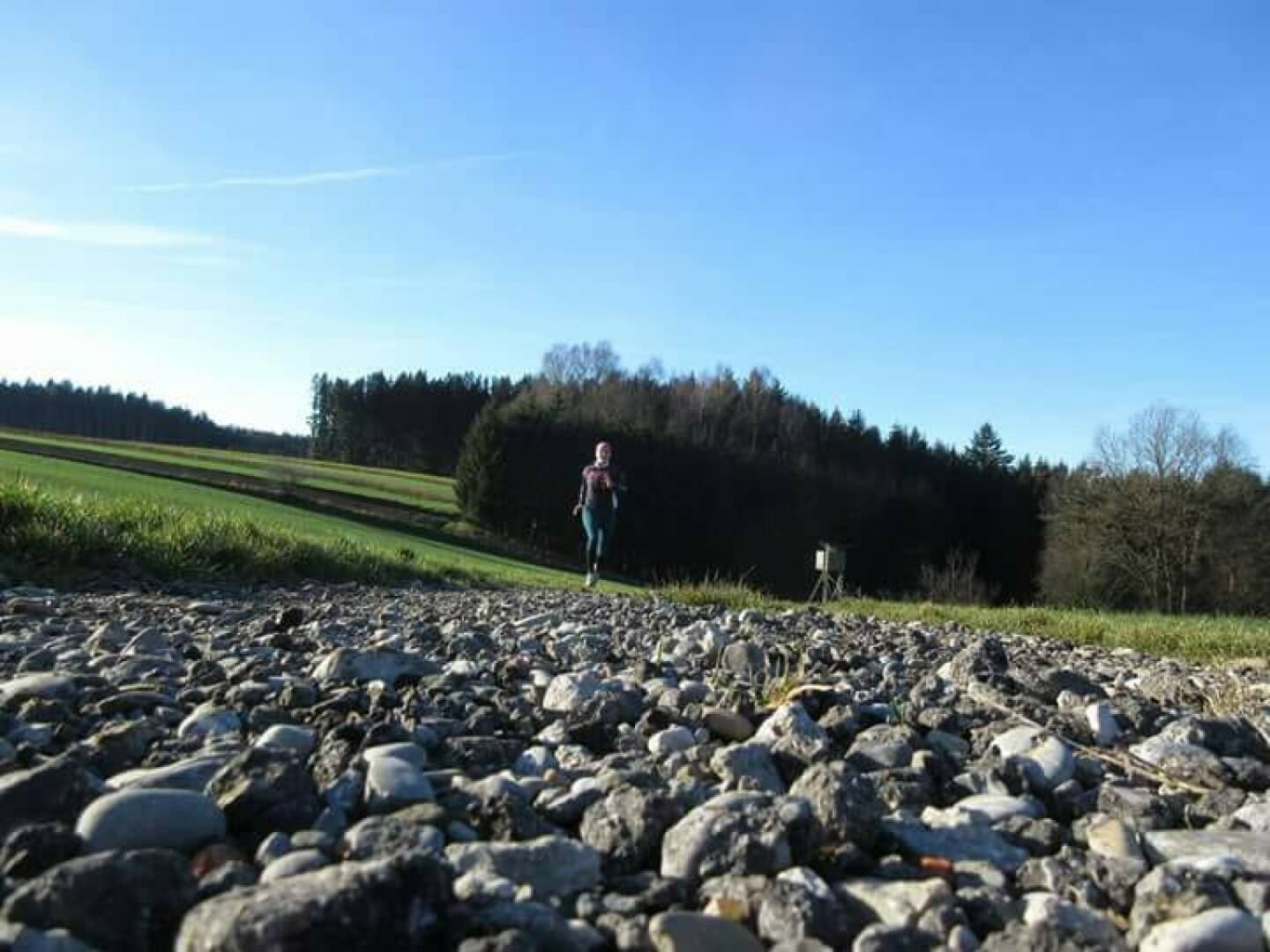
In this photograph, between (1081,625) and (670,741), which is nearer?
(670,741)

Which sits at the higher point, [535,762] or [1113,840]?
[1113,840]

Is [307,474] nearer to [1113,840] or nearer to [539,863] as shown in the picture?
[539,863]

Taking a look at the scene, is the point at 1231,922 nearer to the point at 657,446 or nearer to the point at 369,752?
the point at 369,752

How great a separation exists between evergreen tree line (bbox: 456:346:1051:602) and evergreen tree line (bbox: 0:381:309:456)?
47083mm

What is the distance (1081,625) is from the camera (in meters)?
8.03

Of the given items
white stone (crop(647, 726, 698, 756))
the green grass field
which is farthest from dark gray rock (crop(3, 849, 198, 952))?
the green grass field

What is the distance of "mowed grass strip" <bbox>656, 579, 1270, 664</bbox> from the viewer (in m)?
6.61

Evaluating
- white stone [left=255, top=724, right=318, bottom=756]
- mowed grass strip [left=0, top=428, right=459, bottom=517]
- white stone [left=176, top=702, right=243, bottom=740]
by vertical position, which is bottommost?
mowed grass strip [left=0, top=428, right=459, bottom=517]

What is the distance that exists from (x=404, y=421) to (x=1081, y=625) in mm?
77978

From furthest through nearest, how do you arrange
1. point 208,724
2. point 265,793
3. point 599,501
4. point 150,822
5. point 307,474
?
point 307,474 → point 599,501 → point 208,724 → point 265,793 → point 150,822

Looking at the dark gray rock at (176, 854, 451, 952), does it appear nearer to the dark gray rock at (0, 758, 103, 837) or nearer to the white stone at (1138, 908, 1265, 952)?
the dark gray rock at (0, 758, 103, 837)

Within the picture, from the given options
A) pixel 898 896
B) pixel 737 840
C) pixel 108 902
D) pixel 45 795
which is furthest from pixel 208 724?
pixel 898 896

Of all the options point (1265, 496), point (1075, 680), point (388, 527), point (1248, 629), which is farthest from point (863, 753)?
point (1265, 496)

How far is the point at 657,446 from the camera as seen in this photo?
155 feet
